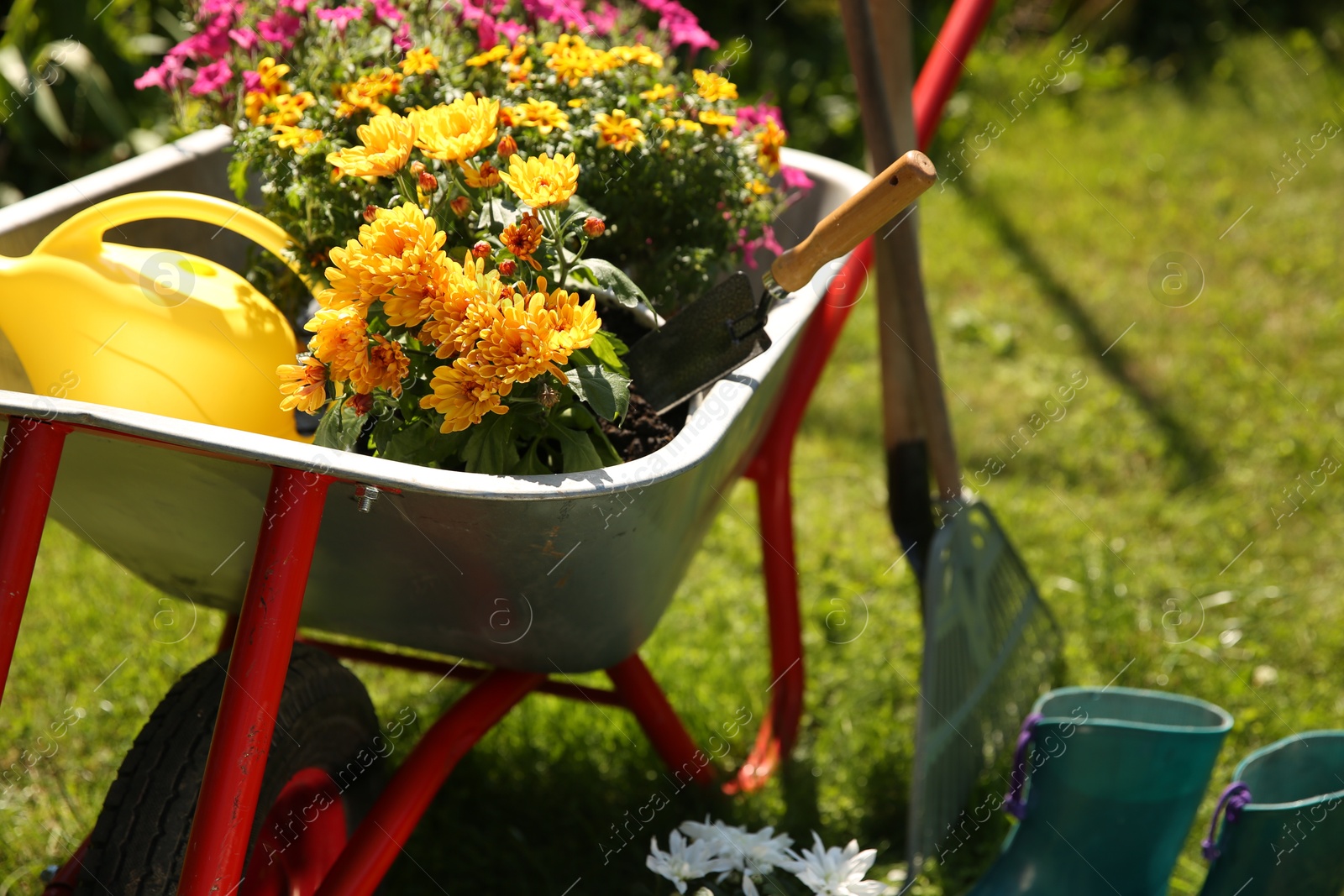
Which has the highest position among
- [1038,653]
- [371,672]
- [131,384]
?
[131,384]

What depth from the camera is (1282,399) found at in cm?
261

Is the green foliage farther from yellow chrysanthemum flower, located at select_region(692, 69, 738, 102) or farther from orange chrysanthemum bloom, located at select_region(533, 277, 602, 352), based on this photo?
orange chrysanthemum bloom, located at select_region(533, 277, 602, 352)

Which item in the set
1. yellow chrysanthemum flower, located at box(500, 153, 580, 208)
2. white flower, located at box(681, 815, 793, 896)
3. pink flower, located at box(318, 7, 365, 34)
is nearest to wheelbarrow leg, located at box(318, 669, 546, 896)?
white flower, located at box(681, 815, 793, 896)

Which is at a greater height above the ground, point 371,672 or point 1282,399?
point 1282,399

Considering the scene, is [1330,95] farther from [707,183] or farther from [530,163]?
[530,163]

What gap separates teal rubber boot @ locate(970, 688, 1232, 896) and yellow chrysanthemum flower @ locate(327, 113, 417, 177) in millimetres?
1100

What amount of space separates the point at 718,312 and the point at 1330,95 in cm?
344

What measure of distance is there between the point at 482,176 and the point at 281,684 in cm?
50

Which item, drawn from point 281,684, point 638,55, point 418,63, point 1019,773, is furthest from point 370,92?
point 1019,773

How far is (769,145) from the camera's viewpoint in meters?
1.38

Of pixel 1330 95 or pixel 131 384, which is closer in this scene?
pixel 131 384

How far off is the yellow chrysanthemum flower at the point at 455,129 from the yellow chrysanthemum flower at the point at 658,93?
0.27m

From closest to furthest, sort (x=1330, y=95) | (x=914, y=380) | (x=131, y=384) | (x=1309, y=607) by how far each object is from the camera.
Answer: (x=131, y=384), (x=914, y=380), (x=1309, y=607), (x=1330, y=95)

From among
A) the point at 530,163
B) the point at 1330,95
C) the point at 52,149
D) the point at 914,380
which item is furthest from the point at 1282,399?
the point at 52,149
